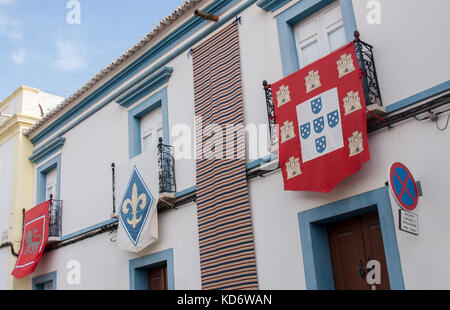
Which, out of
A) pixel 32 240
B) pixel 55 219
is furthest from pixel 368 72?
pixel 32 240

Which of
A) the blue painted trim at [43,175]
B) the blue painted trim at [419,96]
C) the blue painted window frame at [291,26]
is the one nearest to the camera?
the blue painted trim at [419,96]

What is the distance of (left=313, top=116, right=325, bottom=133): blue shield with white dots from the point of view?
7568 mm

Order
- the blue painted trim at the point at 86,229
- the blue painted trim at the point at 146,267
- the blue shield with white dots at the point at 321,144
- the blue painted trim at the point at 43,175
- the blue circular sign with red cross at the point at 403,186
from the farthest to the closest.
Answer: the blue painted trim at the point at 43,175 → the blue painted trim at the point at 86,229 → the blue painted trim at the point at 146,267 → the blue shield with white dots at the point at 321,144 → the blue circular sign with red cross at the point at 403,186

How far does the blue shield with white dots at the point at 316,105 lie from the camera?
767cm

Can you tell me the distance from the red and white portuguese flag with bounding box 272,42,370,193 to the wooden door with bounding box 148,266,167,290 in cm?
366

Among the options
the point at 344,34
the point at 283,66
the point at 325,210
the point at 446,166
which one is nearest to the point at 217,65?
the point at 283,66

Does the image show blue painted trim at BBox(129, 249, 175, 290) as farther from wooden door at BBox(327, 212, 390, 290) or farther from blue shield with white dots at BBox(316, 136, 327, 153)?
blue shield with white dots at BBox(316, 136, 327, 153)

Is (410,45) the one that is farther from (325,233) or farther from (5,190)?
(5,190)

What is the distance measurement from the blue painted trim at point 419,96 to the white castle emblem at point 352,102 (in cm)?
38

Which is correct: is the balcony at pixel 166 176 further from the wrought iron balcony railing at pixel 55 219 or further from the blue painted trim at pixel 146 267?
the wrought iron balcony railing at pixel 55 219

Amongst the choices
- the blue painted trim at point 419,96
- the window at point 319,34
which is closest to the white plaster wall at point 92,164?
the window at point 319,34

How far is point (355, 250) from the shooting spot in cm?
757

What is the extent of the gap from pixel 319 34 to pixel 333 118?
1712mm

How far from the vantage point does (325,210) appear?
7629 millimetres
